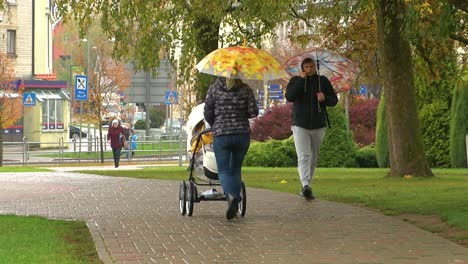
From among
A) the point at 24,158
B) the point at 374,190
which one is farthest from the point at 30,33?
the point at 374,190

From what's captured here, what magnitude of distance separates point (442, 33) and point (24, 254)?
483cm

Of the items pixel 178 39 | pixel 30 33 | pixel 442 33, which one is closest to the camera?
pixel 442 33

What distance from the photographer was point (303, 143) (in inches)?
623

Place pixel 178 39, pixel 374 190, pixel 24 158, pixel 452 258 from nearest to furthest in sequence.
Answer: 1. pixel 452 258
2. pixel 374 190
3. pixel 178 39
4. pixel 24 158

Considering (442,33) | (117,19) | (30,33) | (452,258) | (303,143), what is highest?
(30,33)

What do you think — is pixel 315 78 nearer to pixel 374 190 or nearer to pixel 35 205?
pixel 374 190

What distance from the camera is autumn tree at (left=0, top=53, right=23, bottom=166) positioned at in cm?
4975

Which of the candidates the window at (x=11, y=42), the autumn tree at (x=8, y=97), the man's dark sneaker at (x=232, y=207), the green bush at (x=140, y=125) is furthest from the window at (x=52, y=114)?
the man's dark sneaker at (x=232, y=207)

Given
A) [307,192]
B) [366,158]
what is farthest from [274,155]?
[307,192]

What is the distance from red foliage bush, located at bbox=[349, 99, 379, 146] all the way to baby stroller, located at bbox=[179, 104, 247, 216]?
93.8ft

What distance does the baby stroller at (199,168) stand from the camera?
Result: 44.2 feet

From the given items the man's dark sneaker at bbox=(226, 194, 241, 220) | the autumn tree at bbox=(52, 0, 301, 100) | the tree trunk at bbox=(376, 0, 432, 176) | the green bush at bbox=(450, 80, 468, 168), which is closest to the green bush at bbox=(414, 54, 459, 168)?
the green bush at bbox=(450, 80, 468, 168)

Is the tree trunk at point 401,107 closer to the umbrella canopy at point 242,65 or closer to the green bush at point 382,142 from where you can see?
the umbrella canopy at point 242,65

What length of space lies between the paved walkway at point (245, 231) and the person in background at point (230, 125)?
20.9 inches
